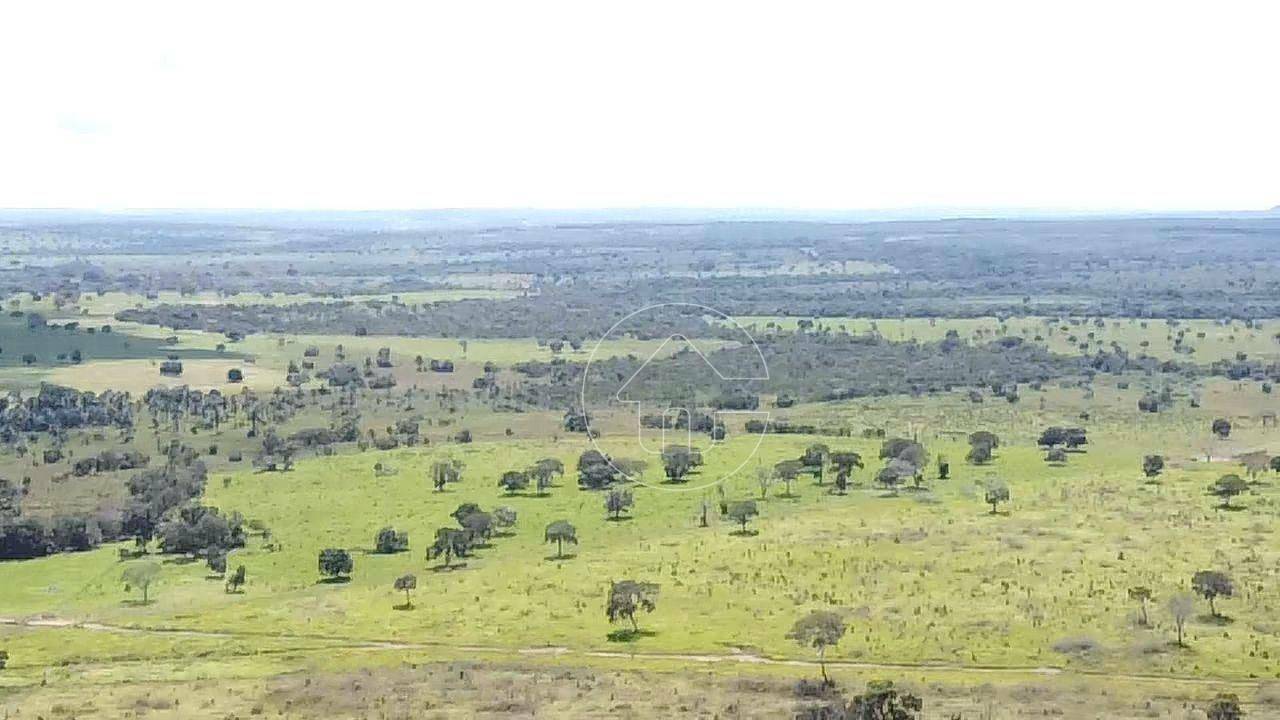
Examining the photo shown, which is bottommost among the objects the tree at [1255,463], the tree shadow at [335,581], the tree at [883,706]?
the tree shadow at [335,581]

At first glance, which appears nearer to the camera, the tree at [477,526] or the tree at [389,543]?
the tree at [389,543]

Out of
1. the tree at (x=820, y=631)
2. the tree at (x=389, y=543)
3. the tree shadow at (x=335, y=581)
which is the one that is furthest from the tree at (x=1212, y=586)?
the tree at (x=389, y=543)

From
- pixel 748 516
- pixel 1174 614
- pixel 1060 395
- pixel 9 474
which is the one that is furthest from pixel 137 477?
pixel 1060 395

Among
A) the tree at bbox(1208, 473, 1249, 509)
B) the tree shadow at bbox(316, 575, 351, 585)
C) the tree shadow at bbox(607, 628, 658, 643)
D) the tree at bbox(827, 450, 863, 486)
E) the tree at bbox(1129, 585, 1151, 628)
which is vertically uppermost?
the tree at bbox(1129, 585, 1151, 628)

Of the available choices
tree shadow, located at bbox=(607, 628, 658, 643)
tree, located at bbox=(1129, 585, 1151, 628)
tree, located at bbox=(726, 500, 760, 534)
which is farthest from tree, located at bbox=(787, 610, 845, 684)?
tree, located at bbox=(726, 500, 760, 534)

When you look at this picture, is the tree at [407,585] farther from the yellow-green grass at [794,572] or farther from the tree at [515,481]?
the tree at [515,481]

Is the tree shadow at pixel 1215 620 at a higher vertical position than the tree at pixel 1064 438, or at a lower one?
higher

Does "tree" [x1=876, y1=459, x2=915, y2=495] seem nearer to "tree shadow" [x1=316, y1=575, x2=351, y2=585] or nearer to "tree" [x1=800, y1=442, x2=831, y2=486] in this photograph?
"tree" [x1=800, y1=442, x2=831, y2=486]
